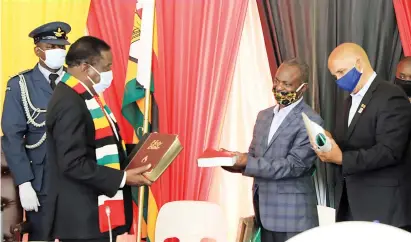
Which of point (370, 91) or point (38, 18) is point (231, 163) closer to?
point (370, 91)

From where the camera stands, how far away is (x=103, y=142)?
268 centimetres

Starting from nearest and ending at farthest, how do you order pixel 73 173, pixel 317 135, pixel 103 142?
pixel 73 173, pixel 103 142, pixel 317 135

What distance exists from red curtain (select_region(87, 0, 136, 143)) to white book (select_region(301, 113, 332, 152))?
1624 mm

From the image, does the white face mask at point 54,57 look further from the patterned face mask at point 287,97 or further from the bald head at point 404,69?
the bald head at point 404,69

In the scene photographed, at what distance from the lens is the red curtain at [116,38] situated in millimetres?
4094

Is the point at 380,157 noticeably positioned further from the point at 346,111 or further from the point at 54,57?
the point at 54,57

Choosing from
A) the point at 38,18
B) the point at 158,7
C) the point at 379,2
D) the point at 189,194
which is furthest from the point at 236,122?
the point at 38,18

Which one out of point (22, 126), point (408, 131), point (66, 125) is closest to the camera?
point (66, 125)

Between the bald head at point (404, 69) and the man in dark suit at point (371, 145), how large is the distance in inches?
20.9

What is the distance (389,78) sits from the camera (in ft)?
12.4

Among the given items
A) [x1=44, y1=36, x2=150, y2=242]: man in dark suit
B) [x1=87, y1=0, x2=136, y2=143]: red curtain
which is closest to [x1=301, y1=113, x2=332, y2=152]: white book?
[x1=44, y1=36, x2=150, y2=242]: man in dark suit

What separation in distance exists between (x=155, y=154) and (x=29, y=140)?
1.25 meters

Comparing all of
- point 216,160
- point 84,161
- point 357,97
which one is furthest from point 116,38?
point 357,97

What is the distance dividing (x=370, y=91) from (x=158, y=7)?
172 cm
